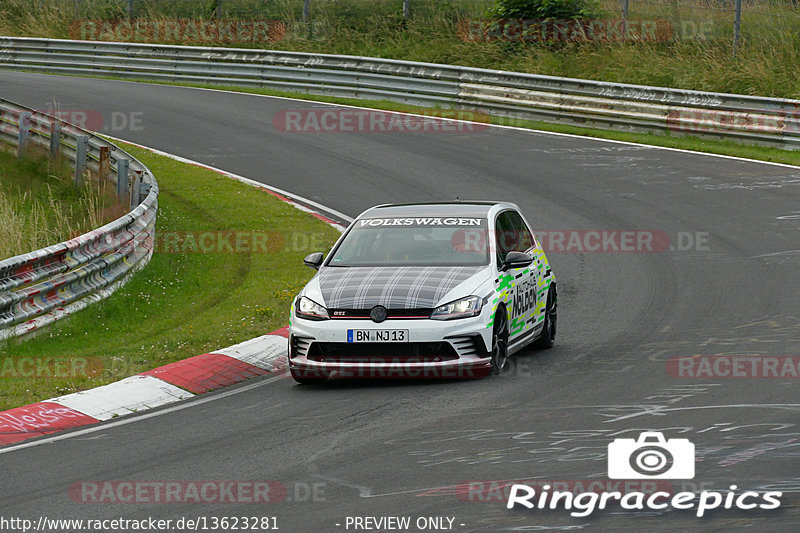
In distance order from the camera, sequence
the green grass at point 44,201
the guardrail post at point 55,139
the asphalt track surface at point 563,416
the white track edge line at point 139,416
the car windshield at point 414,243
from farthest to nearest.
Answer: the guardrail post at point 55,139 → the green grass at point 44,201 → the car windshield at point 414,243 → the white track edge line at point 139,416 → the asphalt track surface at point 563,416

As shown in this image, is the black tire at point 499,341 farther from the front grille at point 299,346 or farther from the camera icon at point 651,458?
the camera icon at point 651,458

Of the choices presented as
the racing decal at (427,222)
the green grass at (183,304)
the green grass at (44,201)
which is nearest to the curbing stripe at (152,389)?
the green grass at (183,304)

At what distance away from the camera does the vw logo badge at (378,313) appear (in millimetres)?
10164

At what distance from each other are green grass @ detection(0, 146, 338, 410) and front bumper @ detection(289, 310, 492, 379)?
1.85 m

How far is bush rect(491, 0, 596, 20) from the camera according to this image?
1224 inches

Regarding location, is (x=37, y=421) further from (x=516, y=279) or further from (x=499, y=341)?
(x=516, y=279)

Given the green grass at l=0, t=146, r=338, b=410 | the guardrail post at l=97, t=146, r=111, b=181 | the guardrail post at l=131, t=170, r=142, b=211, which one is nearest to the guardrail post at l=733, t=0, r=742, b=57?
the green grass at l=0, t=146, r=338, b=410

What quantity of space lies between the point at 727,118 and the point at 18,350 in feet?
54.0

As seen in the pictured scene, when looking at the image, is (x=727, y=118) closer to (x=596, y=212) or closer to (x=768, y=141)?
(x=768, y=141)

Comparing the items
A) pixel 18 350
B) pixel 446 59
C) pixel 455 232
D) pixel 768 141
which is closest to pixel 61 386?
pixel 18 350

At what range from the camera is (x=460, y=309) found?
10312 millimetres

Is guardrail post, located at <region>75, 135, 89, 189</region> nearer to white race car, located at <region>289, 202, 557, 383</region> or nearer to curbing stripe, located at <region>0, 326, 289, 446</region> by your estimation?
curbing stripe, located at <region>0, 326, 289, 446</region>

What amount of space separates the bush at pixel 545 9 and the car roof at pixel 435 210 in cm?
1984

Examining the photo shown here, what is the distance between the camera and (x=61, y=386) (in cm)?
1034
